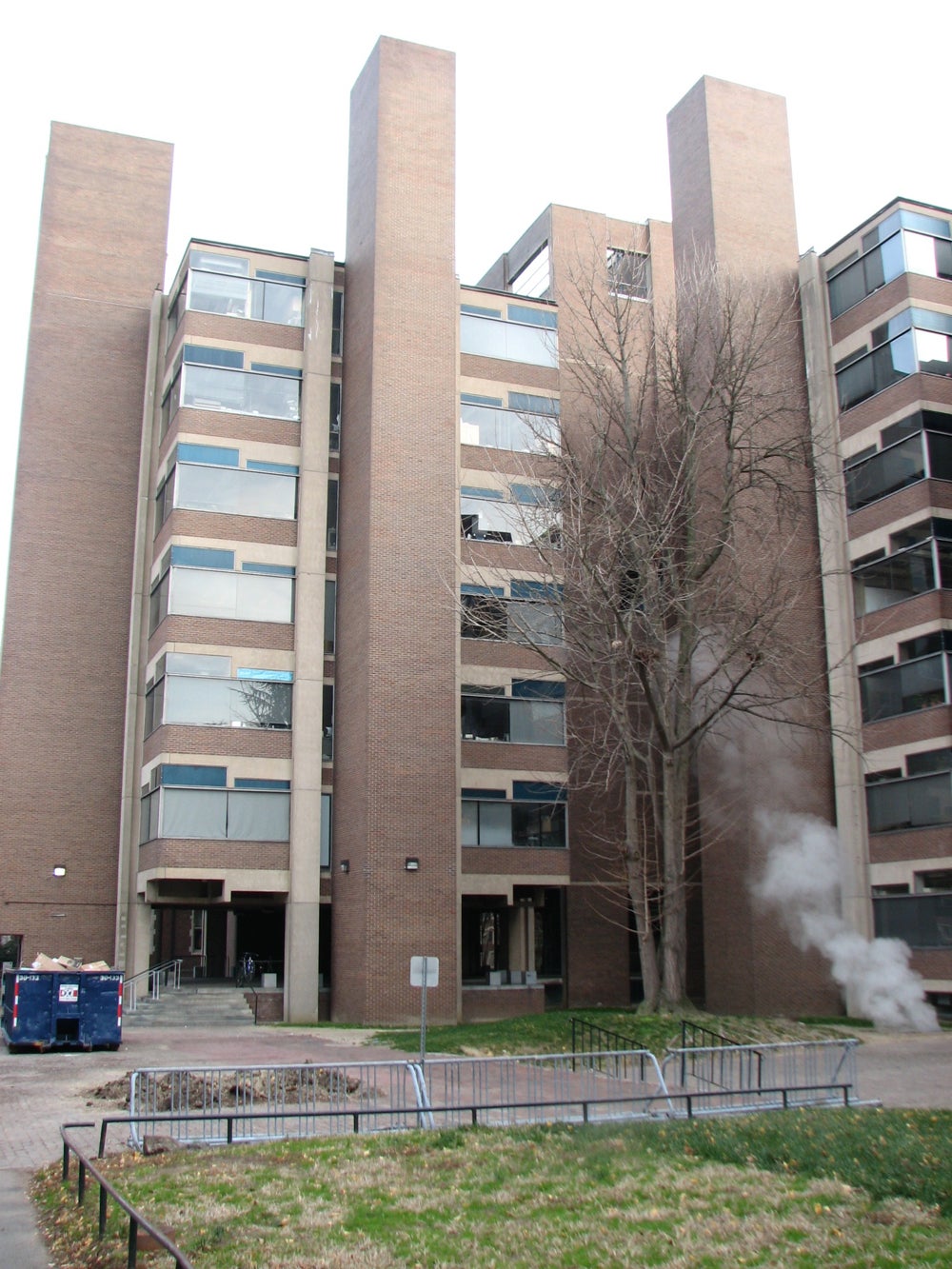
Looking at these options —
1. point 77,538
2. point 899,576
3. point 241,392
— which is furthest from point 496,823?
point 77,538

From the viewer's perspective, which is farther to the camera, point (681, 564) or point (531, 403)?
point (531, 403)

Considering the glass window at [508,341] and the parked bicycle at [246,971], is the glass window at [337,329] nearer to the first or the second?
the glass window at [508,341]

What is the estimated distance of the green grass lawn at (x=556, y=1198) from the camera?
8828 millimetres

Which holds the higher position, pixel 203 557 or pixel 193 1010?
pixel 203 557

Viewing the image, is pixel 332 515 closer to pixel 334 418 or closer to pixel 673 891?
pixel 334 418

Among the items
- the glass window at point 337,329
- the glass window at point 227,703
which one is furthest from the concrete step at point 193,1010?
the glass window at point 337,329

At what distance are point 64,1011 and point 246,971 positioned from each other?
11985 mm

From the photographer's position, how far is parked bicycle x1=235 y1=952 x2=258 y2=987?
35688mm

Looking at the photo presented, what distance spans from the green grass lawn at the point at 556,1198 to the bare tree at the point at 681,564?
526 inches

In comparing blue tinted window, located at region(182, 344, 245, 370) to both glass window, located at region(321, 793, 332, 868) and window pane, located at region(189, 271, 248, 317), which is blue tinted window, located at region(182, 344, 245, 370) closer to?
window pane, located at region(189, 271, 248, 317)

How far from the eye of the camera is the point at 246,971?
37094 mm

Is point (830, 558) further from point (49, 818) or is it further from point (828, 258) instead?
point (49, 818)

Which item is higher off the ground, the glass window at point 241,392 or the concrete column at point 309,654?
the glass window at point 241,392

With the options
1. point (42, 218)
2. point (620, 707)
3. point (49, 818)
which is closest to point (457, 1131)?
point (620, 707)
